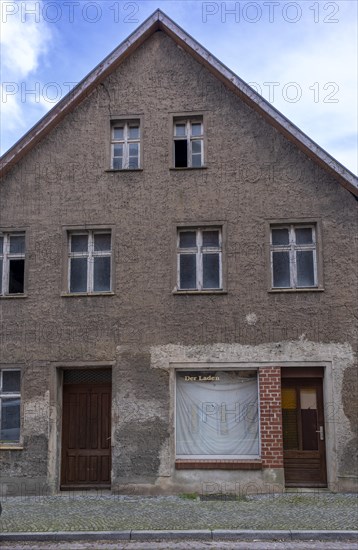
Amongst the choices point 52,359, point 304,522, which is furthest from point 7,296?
point 304,522

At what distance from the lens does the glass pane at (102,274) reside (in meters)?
14.6

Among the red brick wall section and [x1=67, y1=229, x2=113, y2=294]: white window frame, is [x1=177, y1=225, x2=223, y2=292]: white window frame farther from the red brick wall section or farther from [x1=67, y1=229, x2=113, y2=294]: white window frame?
the red brick wall section

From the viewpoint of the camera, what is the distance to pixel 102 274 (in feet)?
48.1

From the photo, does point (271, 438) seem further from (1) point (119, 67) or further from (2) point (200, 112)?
(1) point (119, 67)

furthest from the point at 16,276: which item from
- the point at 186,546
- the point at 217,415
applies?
the point at 186,546

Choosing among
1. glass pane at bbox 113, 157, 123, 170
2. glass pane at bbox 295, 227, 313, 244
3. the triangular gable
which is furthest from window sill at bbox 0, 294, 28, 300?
glass pane at bbox 295, 227, 313, 244

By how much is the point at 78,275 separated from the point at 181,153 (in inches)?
143

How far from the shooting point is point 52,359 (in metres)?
14.2

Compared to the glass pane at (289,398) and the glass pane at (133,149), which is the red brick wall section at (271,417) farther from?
the glass pane at (133,149)

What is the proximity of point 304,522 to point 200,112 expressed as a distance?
29.5 ft

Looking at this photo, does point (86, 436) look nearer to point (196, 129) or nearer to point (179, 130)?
point (179, 130)

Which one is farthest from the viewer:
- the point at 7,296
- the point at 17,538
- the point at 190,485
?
the point at 7,296

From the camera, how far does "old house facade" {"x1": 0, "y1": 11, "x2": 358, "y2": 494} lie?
542 inches

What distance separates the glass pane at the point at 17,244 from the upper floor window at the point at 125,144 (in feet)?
8.79
